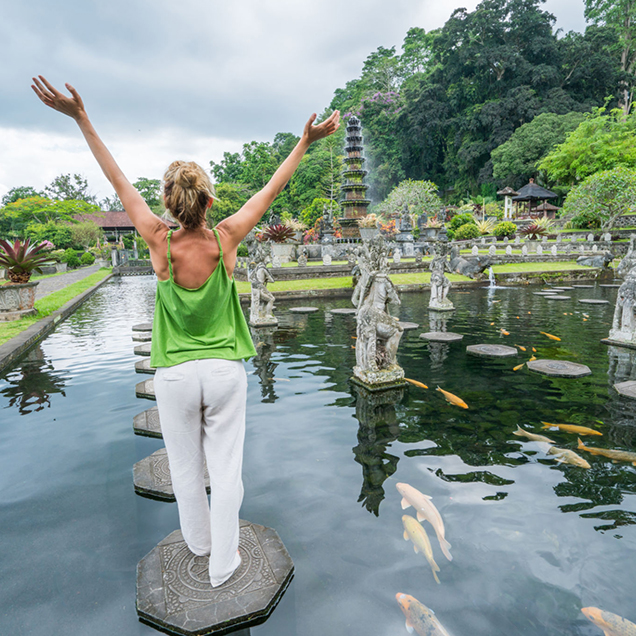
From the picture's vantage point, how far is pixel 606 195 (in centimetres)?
2509

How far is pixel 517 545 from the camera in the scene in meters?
2.55

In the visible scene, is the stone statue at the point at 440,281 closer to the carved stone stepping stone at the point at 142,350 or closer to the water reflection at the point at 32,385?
the carved stone stepping stone at the point at 142,350

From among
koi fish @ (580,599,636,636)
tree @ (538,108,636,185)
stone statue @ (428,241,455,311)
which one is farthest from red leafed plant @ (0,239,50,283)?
tree @ (538,108,636,185)

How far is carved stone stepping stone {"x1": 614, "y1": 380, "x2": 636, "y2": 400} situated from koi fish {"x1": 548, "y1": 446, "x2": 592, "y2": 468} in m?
1.97

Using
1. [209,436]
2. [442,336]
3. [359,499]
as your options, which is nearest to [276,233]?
[442,336]

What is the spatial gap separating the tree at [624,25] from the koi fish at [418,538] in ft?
183

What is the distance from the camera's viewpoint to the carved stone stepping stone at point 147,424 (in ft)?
13.7

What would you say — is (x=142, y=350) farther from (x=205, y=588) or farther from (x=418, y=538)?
(x=418, y=538)

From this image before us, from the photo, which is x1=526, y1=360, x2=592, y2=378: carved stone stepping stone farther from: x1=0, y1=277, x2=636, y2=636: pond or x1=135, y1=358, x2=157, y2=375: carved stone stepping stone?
x1=135, y1=358, x2=157, y2=375: carved stone stepping stone

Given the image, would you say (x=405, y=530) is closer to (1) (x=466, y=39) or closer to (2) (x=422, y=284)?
(2) (x=422, y=284)

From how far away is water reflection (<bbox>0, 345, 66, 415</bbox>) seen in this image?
5173 millimetres

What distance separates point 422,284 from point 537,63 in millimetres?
43036

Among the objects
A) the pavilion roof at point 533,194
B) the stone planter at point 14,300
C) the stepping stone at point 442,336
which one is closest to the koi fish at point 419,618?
the stepping stone at point 442,336

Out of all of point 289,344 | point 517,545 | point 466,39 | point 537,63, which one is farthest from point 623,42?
point 517,545
